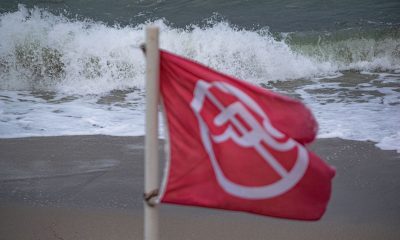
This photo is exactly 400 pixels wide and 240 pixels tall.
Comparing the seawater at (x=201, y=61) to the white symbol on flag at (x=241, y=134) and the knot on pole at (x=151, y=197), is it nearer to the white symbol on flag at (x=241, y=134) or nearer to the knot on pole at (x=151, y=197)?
the white symbol on flag at (x=241, y=134)

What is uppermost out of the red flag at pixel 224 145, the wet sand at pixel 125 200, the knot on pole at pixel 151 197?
the red flag at pixel 224 145

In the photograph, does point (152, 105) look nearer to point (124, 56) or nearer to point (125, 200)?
point (125, 200)

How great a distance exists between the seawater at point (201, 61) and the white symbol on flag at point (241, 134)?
4239 millimetres

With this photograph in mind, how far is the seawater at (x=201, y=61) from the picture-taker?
25.0ft

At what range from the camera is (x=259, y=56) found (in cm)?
1298

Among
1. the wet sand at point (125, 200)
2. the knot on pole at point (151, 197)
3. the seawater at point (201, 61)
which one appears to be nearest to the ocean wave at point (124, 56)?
the seawater at point (201, 61)

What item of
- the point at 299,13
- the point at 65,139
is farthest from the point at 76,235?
the point at 299,13

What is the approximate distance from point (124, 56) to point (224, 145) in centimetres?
1054

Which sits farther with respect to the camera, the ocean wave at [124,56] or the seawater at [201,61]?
the ocean wave at [124,56]

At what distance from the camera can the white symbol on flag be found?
2.31 meters

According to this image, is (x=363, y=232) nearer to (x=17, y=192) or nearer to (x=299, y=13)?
(x=17, y=192)

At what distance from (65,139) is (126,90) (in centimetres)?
414

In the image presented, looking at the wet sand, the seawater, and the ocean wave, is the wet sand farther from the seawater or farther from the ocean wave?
the ocean wave

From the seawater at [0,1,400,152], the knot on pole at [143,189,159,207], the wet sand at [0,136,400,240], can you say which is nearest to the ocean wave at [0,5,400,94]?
the seawater at [0,1,400,152]
